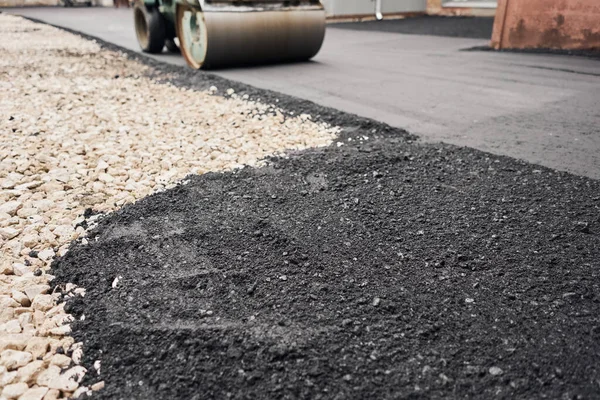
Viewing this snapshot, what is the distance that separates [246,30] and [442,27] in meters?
6.99

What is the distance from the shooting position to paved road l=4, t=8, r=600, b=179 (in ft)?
11.1

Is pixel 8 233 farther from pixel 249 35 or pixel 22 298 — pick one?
pixel 249 35

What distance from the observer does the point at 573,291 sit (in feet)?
5.88

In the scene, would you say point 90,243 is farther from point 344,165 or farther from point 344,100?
point 344,100

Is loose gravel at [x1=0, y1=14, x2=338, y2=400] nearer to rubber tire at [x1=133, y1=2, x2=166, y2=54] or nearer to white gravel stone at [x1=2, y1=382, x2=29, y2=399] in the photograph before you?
white gravel stone at [x1=2, y1=382, x2=29, y2=399]

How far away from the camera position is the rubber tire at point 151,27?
7445 millimetres

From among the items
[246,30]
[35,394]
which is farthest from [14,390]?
[246,30]

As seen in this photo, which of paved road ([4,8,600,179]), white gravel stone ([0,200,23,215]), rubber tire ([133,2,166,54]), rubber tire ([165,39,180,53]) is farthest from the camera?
rubber tire ([165,39,180,53])

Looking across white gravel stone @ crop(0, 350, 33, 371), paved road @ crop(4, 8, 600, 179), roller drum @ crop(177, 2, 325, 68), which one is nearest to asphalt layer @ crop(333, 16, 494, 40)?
paved road @ crop(4, 8, 600, 179)

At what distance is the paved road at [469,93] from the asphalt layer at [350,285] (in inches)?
23.5

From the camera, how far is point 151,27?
293 inches

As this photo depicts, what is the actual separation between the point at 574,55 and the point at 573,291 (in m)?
5.92

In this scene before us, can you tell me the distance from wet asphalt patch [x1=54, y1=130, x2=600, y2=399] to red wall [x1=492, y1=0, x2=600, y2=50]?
5138 millimetres

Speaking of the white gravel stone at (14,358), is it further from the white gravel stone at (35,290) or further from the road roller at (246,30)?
the road roller at (246,30)
